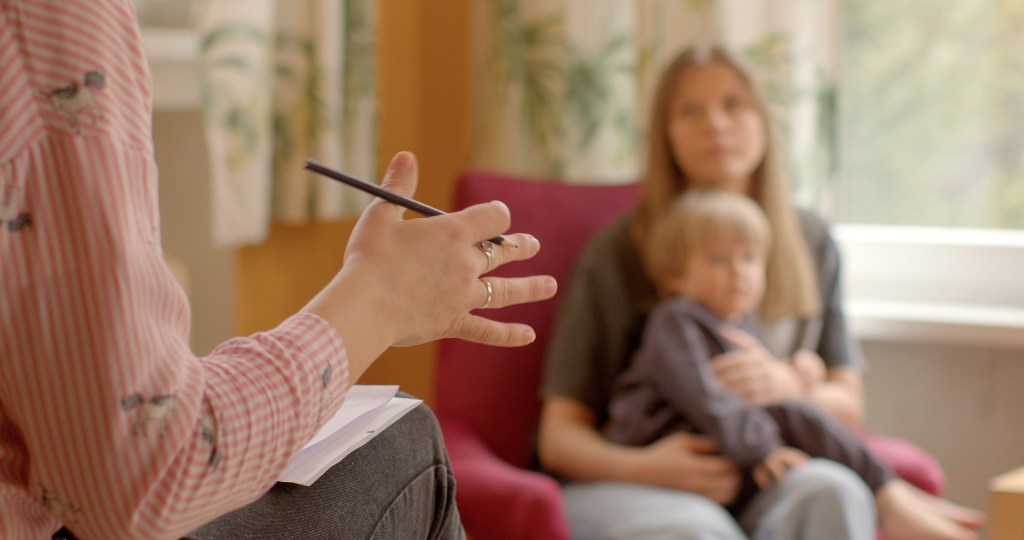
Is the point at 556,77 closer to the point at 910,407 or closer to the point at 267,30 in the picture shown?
the point at 267,30

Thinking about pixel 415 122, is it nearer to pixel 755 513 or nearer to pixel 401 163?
pixel 755 513

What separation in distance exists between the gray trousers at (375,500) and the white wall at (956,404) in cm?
156

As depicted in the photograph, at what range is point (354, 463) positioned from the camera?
2.86ft

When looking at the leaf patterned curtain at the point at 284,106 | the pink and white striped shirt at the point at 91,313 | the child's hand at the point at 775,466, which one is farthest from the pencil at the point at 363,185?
the leaf patterned curtain at the point at 284,106

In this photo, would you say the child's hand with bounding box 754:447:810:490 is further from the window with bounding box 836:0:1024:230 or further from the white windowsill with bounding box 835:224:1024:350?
the window with bounding box 836:0:1024:230

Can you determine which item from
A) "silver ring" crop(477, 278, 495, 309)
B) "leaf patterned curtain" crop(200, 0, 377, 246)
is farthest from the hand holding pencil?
"leaf patterned curtain" crop(200, 0, 377, 246)

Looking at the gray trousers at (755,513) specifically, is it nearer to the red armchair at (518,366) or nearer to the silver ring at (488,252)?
the red armchair at (518,366)

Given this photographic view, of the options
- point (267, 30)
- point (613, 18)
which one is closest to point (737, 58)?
point (613, 18)

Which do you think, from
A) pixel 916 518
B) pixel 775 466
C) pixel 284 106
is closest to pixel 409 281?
pixel 775 466

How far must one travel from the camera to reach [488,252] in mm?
830

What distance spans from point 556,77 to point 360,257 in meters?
1.57

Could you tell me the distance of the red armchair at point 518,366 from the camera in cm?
173

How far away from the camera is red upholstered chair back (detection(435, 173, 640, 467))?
1847mm

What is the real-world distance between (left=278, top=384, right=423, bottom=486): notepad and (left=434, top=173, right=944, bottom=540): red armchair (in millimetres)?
589
